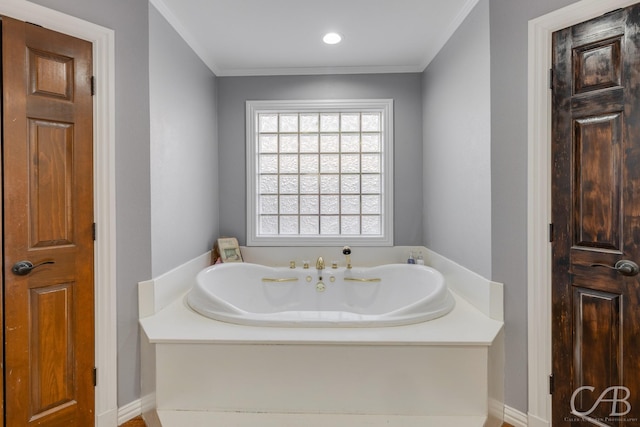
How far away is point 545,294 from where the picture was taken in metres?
1.67

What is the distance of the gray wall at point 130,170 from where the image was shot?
1819mm

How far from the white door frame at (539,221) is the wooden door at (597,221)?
0.11 feet

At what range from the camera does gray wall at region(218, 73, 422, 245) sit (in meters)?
3.05

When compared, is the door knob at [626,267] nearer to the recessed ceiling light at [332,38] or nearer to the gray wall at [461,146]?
the gray wall at [461,146]

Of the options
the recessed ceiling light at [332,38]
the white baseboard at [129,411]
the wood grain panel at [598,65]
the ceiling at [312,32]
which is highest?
the ceiling at [312,32]

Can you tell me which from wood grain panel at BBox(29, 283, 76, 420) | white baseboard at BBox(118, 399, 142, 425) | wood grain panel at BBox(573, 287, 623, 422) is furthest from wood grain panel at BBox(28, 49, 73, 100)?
wood grain panel at BBox(573, 287, 623, 422)

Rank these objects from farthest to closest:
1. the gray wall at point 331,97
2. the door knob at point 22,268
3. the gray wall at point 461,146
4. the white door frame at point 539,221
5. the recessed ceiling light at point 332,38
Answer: the gray wall at point 331,97 < the recessed ceiling light at point 332,38 < the gray wall at point 461,146 < the white door frame at point 539,221 < the door knob at point 22,268

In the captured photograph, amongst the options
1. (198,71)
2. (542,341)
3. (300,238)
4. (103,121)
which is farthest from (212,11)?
(542,341)

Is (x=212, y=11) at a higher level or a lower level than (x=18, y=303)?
higher

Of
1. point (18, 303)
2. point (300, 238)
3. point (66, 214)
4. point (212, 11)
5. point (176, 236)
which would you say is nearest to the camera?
point (18, 303)

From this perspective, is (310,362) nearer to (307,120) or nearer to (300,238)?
(300,238)

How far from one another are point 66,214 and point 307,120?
2.11m

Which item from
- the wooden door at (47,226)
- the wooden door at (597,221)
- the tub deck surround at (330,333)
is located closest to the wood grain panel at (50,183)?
the wooden door at (47,226)

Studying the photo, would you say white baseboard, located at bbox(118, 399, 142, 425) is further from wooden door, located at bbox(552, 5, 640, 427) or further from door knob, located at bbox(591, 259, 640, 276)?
door knob, located at bbox(591, 259, 640, 276)
